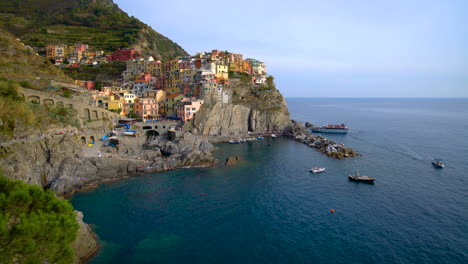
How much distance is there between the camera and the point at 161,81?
85.2 m

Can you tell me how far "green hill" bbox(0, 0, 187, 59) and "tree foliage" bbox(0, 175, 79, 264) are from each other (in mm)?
100246

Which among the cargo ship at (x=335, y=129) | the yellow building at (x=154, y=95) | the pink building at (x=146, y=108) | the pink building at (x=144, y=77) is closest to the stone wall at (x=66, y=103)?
the pink building at (x=146, y=108)

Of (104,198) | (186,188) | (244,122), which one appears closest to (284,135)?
(244,122)

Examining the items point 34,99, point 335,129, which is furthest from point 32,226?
point 335,129

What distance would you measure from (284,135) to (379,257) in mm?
58557

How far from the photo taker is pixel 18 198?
14.8 metres

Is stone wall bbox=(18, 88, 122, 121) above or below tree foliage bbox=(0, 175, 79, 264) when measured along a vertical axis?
above

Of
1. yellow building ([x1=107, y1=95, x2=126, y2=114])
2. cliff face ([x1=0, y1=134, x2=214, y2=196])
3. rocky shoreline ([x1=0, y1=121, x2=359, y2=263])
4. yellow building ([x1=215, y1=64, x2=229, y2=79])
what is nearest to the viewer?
rocky shoreline ([x1=0, y1=121, x2=359, y2=263])

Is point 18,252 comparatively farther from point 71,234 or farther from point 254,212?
point 254,212

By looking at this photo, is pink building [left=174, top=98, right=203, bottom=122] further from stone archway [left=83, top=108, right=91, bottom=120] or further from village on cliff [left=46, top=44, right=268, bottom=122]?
stone archway [left=83, top=108, right=91, bottom=120]

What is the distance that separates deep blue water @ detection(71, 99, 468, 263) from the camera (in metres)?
24.3

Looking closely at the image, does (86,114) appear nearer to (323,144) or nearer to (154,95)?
(154,95)

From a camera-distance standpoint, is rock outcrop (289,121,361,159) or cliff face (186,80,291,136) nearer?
rock outcrop (289,121,361,159)

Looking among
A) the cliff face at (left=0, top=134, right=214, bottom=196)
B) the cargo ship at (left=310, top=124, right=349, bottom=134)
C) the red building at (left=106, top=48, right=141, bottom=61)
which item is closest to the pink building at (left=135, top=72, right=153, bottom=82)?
the red building at (left=106, top=48, right=141, bottom=61)
